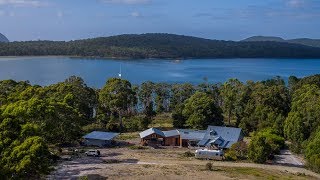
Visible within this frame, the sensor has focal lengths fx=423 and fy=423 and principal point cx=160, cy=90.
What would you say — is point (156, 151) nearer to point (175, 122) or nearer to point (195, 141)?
point (195, 141)

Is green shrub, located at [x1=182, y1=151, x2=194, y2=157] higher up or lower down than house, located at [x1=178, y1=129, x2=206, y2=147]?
lower down

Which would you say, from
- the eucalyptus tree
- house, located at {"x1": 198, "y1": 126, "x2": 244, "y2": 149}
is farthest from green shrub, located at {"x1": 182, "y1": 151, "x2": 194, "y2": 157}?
the eucalyptus tree

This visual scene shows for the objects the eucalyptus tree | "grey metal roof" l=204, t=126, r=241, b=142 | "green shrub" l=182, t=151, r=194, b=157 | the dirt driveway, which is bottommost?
"green shrub" l=182, t=151, r=194, b=157

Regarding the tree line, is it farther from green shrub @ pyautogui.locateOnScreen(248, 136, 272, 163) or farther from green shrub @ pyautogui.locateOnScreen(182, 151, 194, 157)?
green shrub @ pyautogui.locateOnScreen(182, 151, 194, 157)

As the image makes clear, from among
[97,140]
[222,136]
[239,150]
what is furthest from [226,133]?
[97,140]

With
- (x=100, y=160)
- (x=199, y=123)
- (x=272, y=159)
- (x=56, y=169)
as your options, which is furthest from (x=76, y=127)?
(x=272, y=159)

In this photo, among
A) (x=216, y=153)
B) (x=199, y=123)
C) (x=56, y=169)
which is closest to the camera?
(x=56, y=169)

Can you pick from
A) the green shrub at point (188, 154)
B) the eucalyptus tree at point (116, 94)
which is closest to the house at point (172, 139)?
the green shrub at point (188, 154)
